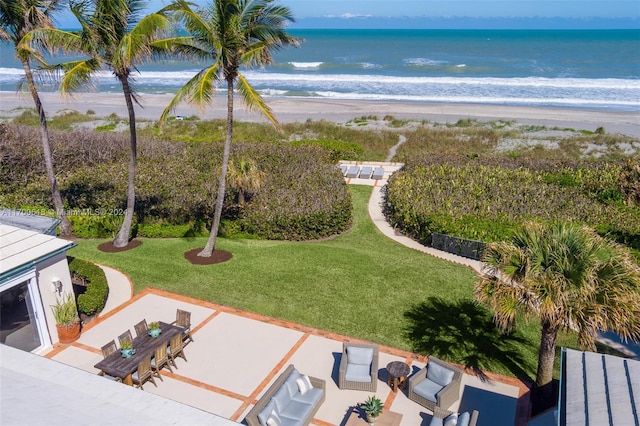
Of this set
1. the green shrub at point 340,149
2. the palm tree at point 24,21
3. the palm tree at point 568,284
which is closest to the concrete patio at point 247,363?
the palm tree at point 568,284

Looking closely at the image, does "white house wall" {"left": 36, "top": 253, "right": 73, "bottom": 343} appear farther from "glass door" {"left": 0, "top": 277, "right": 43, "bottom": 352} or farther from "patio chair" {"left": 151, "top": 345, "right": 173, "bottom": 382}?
"patio chair" {"left": 151, "top": 345, "right": 173, "bottom": 382}

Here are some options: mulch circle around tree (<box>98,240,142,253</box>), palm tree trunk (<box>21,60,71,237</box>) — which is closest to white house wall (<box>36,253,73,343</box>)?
mulch circle around tree (<box>98,240,142,253</box>)

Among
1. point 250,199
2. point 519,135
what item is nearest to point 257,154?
point 250,199

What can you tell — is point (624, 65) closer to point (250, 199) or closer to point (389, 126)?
point (389, 126)

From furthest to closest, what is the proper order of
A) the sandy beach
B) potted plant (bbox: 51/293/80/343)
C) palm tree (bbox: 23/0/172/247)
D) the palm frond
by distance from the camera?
1. the sandy beach
2. the palm frond
3. palm tree (bbox: 23/0/172/247)
4. potted plant (bbox: 51/293/80/343)

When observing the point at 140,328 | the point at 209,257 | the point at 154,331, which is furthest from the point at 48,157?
the point at 154,331

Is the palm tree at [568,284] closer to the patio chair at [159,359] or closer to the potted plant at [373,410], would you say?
the potted plant at [373,410]
